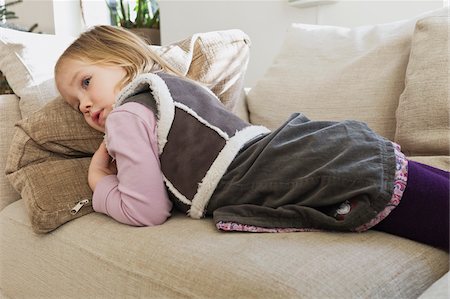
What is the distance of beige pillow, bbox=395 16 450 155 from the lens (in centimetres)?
125

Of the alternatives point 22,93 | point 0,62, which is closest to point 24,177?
point 22,93

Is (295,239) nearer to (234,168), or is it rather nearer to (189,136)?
(234,168)

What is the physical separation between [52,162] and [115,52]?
31 centimetres

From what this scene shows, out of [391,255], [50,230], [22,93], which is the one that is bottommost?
[50,230]

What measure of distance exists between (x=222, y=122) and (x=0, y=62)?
2.46 ft

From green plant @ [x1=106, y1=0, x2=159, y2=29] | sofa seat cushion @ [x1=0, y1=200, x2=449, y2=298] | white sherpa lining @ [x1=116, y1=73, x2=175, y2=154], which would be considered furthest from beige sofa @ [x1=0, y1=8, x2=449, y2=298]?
green plant @ [x1=106, y1=0, x2=159, y2=29]

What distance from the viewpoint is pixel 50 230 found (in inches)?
41.7

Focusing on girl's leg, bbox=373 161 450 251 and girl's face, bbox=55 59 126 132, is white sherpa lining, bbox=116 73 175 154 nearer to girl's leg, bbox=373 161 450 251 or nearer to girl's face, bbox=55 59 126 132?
girl's face, bbox=55 59 126 132

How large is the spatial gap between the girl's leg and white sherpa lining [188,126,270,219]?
1.04 feet

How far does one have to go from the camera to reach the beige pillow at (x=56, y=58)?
134cm

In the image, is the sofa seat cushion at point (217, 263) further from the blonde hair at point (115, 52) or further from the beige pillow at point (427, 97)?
the beige pillow at point (427, 97)

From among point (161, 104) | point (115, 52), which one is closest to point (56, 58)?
point (115, 52)

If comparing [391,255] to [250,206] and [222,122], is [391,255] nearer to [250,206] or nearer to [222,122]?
[250,206]

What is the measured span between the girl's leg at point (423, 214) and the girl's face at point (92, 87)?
0.69 meters
